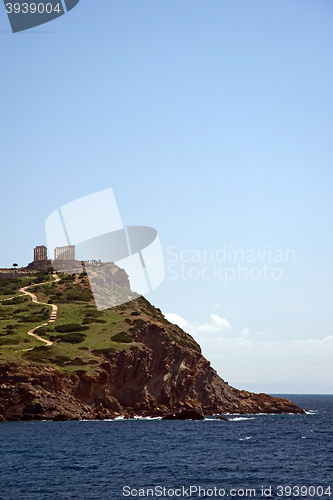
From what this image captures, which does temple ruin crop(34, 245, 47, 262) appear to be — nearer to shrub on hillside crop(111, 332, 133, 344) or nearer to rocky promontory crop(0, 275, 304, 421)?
rocky promontory crop(0, 275, 304, 421)

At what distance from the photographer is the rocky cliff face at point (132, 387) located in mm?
89188

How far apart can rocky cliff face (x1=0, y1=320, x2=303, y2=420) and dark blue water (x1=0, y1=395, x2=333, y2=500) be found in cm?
610

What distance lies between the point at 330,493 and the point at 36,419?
54.8 m

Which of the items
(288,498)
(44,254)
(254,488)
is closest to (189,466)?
(254,488)

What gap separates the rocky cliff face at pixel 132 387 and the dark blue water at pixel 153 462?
610 centimetres

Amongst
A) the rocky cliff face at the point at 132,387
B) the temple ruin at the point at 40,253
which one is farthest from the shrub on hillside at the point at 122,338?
the temple ruin at the point at 40,253

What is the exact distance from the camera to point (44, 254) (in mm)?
188000

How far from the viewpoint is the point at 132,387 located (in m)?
107

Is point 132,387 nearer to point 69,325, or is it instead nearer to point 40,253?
point 69,325

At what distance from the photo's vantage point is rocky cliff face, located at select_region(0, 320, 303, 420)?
293 feet

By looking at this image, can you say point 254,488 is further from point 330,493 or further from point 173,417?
point 173,417

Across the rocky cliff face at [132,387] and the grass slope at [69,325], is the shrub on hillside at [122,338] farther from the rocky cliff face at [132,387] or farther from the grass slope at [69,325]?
the rocky cliff face at [132,387]

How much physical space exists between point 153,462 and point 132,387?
51.7 metres

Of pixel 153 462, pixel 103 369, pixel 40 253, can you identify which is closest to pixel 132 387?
pixel 103 369
